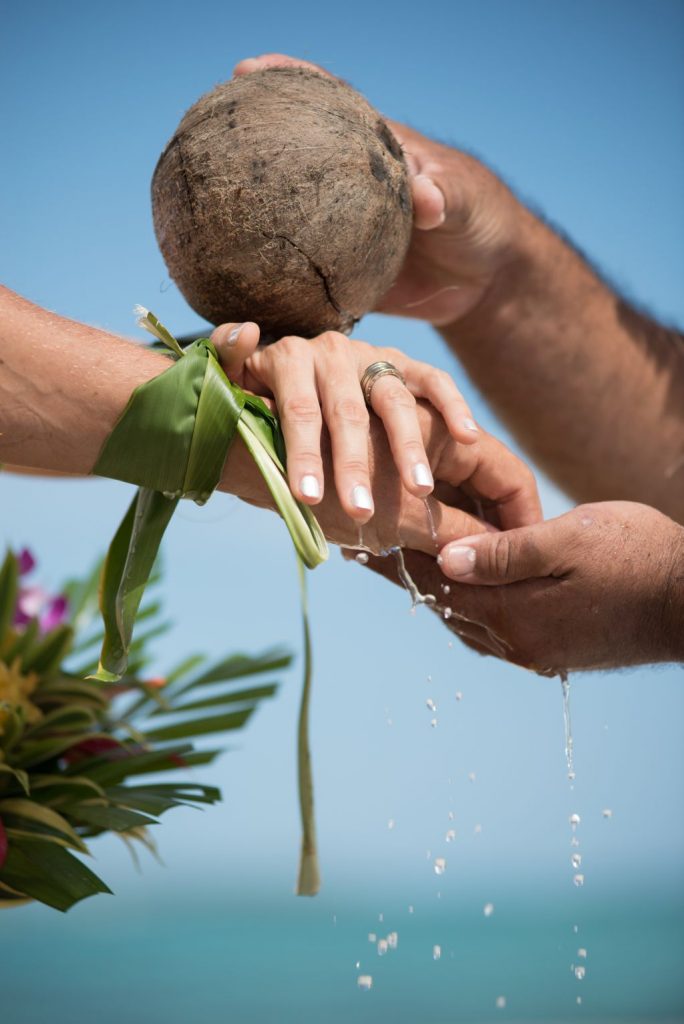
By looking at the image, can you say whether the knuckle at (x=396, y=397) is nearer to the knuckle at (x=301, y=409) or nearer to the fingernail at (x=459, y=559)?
the knuckle at (x=301, y=409)

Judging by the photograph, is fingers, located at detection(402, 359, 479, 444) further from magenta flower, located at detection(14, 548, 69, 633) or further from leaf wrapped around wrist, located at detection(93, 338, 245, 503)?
magenta flower, located at detection(14, 548, 69, 633)

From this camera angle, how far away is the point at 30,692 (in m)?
1.46

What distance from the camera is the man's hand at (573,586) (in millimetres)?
1129

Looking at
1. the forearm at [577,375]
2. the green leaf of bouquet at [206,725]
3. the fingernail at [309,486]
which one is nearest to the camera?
the fingernail at [309,486]

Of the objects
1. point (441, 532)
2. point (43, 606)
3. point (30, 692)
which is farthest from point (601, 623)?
point (43, 606)

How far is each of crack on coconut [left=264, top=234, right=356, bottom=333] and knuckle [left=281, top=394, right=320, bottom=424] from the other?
5.4 inches

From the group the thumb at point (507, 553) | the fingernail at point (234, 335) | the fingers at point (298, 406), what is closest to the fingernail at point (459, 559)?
the thumb at point (507, 553)

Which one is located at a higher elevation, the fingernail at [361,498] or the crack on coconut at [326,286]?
the crack on coconut at [326,286]

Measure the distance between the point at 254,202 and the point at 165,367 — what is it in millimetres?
190

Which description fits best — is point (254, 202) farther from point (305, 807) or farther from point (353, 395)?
point (305, 807)

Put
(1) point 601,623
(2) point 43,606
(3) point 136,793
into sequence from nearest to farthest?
(1) point 601,623 < (3) point 136,793 < (2) point 43,606

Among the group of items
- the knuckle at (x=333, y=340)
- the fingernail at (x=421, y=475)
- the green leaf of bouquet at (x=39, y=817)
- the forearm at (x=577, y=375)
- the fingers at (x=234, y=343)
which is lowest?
the green leaf of bouquet at (x=39, y=817)

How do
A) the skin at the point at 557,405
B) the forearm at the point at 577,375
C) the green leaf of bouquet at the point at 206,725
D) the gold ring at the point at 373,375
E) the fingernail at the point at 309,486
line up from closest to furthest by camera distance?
the fingernail at the point at 309,486, the gold ring at the point at 373,375, the skin at the point at 557,405, the green leaf of bouquet at the point at 206,725, the forearm at the point at 577,375

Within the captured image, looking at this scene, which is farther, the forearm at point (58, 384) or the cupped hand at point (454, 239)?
the cupped hand at point (454, 239)
